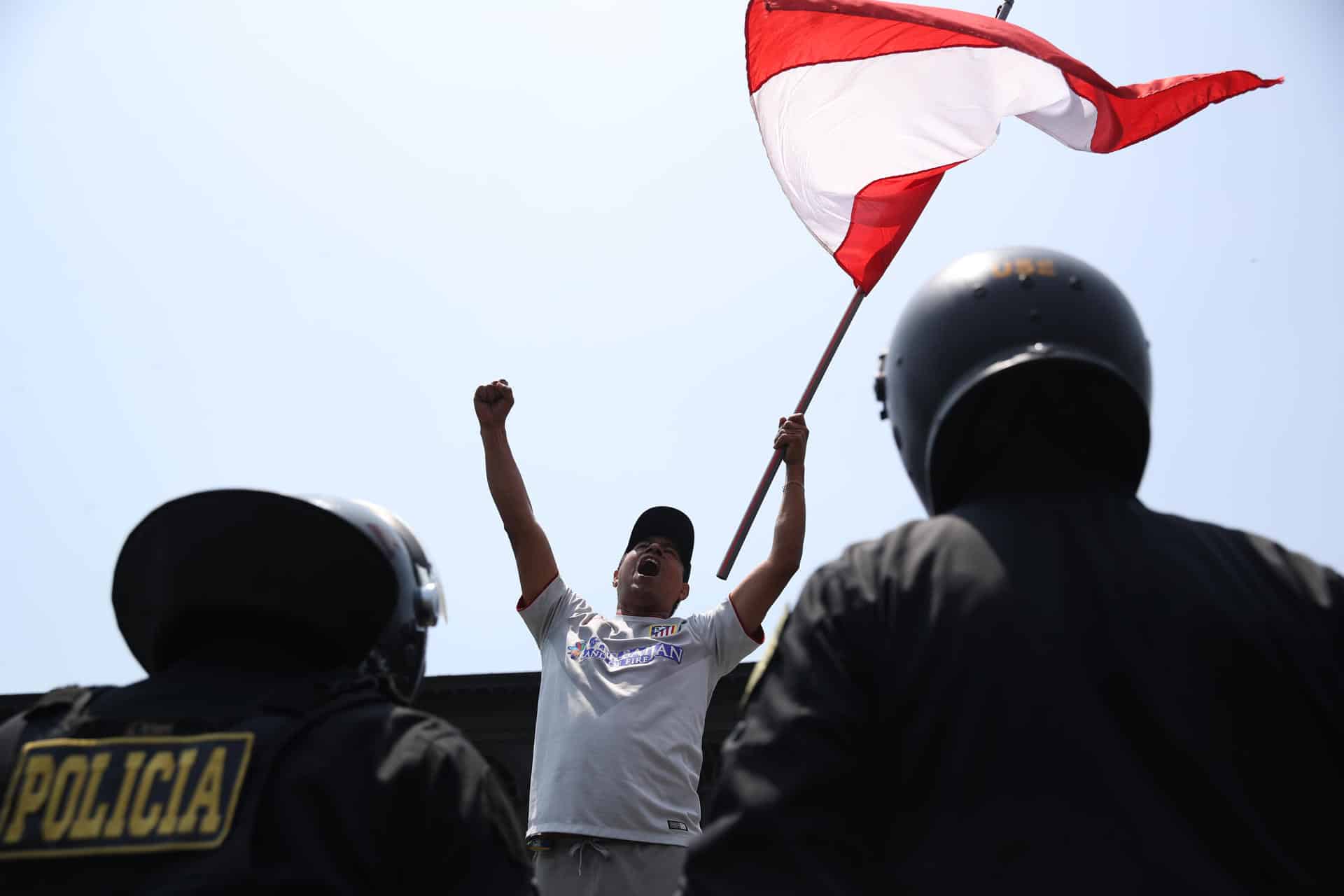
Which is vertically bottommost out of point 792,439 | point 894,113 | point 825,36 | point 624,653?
point 624,653

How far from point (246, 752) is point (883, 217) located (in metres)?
5.30

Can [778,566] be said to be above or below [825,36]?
below

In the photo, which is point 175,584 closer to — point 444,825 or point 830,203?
point 444,825

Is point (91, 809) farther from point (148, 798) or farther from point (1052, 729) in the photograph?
point (1052, 729)

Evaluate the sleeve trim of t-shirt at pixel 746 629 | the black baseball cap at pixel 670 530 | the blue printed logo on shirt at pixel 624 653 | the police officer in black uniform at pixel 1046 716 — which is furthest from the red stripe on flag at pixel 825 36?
the police officer in black uniform at pixel 1046 716

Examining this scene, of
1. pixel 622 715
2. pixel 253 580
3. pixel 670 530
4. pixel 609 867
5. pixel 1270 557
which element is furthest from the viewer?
pixel 670 530

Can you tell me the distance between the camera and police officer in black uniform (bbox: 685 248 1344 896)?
4.75ft

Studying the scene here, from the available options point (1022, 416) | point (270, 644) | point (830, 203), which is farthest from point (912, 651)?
point (830, 203)

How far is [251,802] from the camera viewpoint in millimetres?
1718

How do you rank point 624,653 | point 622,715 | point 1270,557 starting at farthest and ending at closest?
point 624,653
point 622,715
point 1270,557

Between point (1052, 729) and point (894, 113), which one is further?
point (894, 113)

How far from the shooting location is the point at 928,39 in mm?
6062

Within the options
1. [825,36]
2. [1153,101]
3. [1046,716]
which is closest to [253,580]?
[1046,716]

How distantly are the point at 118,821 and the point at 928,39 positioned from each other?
5745 millimetres
